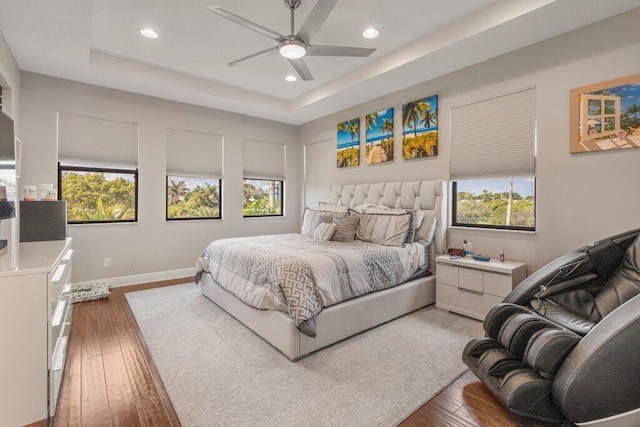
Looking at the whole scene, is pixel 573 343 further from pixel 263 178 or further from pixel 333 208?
pixel 263 178

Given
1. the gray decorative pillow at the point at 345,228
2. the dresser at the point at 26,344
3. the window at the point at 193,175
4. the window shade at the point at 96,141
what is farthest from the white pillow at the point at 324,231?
the window shade at the point at 96,141

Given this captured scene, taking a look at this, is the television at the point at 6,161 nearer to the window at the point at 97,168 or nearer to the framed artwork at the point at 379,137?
the window at the point at 97,168

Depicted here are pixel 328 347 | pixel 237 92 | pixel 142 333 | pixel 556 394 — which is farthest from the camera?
pixel 237 92

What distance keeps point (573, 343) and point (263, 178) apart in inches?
198

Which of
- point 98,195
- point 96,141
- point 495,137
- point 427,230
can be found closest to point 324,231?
point 427,230

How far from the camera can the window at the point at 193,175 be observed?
4.84 meters

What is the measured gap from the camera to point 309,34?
97.0 inches

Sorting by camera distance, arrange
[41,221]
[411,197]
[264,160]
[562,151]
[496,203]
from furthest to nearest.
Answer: [264,160] → [411,197] → [496,203] → [562,151] → [41,221]

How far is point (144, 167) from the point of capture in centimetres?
454

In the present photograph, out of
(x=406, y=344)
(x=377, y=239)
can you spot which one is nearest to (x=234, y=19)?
(x=377, y=239)

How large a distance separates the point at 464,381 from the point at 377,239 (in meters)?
1.80

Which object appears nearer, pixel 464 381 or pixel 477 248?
pixel 464 381

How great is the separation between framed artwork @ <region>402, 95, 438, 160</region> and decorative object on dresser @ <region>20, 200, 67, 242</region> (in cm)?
399

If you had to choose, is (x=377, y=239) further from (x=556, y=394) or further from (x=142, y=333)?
(x=142, y=333)
